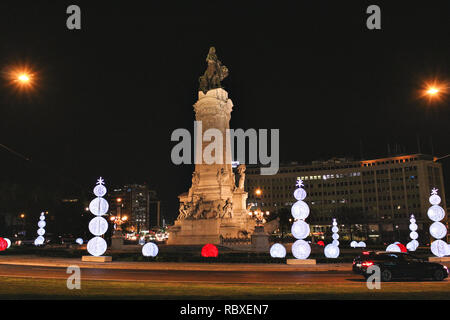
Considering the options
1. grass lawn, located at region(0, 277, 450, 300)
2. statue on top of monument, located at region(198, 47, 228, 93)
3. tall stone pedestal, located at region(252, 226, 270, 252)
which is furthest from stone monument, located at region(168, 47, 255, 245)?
grass lawn, located at region(0, 277, 450, 300)

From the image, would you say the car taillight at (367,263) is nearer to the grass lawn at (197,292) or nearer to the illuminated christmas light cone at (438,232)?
the grass lawn at (197,292)

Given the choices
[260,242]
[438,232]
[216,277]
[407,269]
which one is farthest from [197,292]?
[260,242]

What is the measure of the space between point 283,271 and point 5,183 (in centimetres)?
6503

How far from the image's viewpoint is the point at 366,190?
15425cm

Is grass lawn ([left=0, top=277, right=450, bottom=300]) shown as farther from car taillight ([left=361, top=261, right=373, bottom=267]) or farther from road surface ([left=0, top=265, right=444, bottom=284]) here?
car taillight ([left=361, top=261, right=373, bottom=267])

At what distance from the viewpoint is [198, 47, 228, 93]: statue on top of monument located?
5748cm

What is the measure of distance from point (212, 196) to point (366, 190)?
117m

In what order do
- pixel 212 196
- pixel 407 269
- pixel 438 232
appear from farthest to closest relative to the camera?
pixel 212 196, pixel 438 232, pixel 407 269

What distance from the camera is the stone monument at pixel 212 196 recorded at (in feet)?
157

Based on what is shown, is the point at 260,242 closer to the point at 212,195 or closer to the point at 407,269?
the point at 212,195

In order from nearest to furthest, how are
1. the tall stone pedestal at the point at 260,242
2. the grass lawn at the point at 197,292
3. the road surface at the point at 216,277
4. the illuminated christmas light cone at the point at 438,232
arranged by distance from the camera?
1. the grass lawn at the point at 197,292
2. the road surface at the point at 216,277
3. the illuminated christmas light cone at the point at 438,232
4. the tall stone pedestal at the point at 260,242

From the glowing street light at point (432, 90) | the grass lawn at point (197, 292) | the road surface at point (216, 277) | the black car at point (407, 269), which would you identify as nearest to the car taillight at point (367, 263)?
the black car at point (407, 269)
